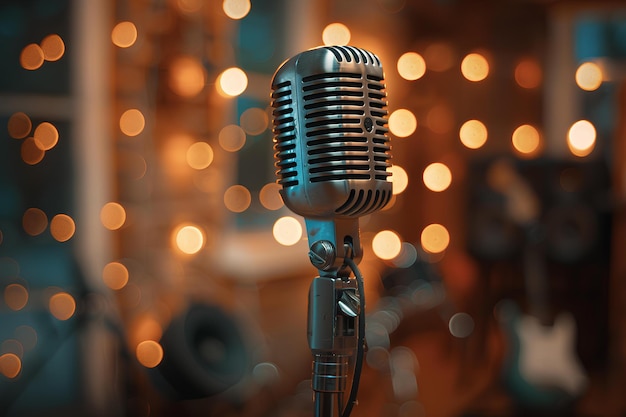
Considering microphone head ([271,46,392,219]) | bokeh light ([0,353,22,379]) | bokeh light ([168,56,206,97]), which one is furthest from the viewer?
bokeh light ([168,56,206,97])

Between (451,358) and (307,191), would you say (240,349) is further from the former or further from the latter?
(451,358)

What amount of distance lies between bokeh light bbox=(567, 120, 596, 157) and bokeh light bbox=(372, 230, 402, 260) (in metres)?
1.07

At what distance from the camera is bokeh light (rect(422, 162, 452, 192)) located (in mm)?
4410

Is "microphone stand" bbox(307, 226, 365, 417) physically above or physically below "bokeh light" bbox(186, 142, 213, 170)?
below

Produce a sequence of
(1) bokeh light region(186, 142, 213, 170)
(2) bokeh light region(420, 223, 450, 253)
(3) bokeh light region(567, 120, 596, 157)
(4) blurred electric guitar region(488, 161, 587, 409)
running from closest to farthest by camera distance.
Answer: (1) bokeh light region(186, 142, 213, 170) → (4) blurred electric guitar region(488, 161, 587, 409) → (3) bokeh light region(567, 120, 596, 157) → (2) bokeh light region(420, 223, 450, 253)

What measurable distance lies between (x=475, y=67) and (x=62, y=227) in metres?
2.74

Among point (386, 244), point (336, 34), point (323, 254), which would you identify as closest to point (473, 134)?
point (386, 244)

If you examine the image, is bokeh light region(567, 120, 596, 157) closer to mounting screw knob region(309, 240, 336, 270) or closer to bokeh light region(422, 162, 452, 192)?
bokeh light region(422, 162, 452, 192)

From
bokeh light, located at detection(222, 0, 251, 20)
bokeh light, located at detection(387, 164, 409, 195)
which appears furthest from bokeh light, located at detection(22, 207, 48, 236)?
bokeh light, located at detection(387, 164, 409, 195)

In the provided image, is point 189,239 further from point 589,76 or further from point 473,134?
point 589,76

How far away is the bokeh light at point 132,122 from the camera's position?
269 cm

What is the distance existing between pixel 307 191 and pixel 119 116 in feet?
6.18

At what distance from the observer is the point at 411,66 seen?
4539mm

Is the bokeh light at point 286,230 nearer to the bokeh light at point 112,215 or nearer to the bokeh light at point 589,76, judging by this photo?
the bokeh light at point 112,215
